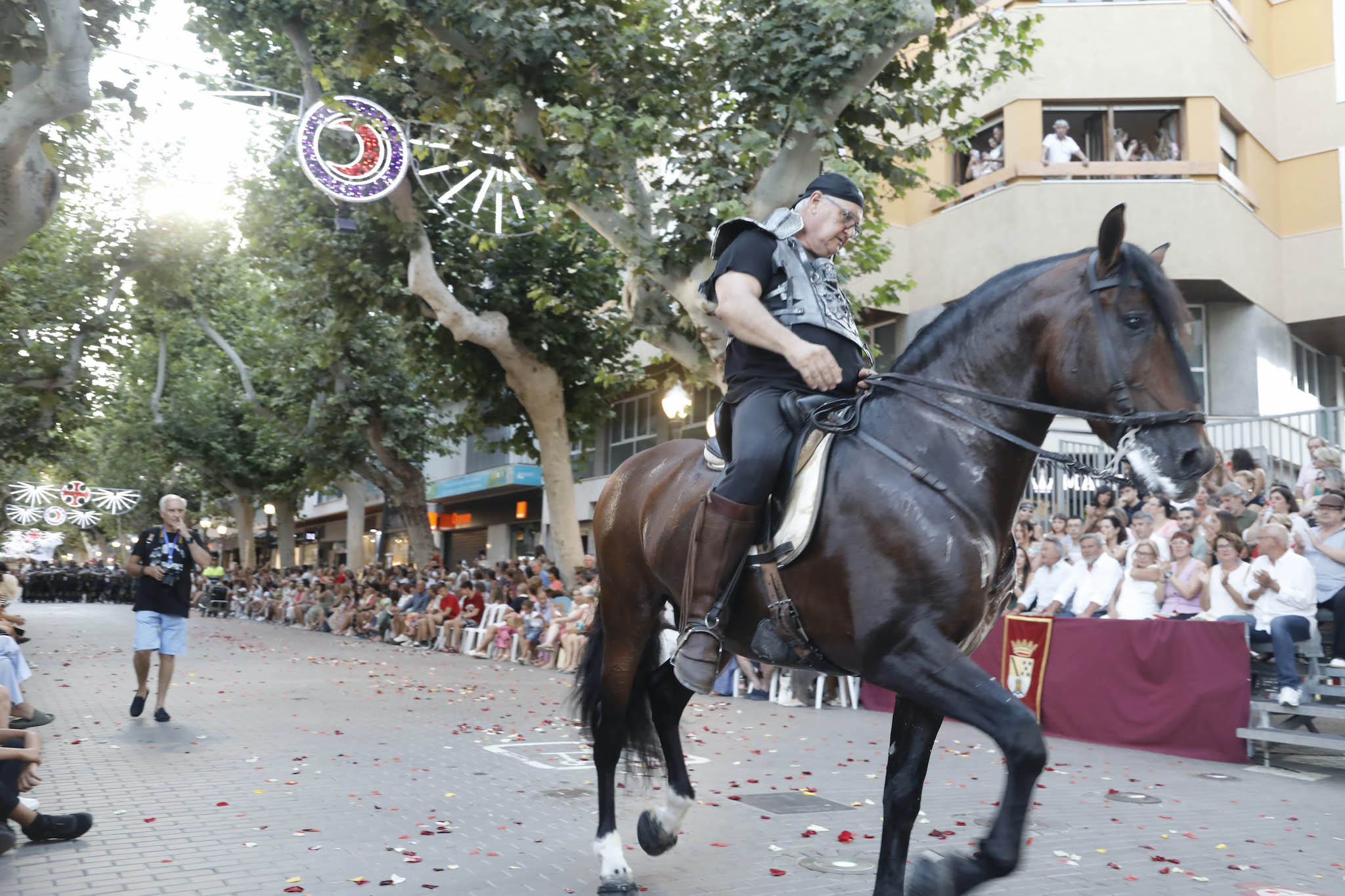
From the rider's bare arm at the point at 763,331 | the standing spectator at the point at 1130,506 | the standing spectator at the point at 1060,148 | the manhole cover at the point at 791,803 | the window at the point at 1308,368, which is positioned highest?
the standing spectator at the point at 1060,148

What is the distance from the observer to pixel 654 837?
4836 mm

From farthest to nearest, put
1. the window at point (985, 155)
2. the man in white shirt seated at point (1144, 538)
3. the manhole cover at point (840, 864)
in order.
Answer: the window at point (985, 155)
the man in white shirt seated at point (1144, 538)
the manhole cover at point (840, 864)

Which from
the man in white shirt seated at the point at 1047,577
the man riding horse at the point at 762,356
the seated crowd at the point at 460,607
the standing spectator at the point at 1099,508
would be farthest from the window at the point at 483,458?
the man riding horse at the point at 762,356

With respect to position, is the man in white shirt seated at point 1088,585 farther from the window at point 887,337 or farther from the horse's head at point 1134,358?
the window at point 887,337

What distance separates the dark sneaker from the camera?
5.29m

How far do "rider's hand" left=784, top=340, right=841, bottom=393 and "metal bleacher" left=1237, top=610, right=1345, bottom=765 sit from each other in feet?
21.4

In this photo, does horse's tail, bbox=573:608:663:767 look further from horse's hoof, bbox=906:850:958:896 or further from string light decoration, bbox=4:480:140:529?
string light decoration, bbox=4:480:140:529

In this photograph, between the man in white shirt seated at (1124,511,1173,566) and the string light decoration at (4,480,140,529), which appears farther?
the string light decoration at (4,480,140,529)

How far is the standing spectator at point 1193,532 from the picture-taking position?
10.2 meters

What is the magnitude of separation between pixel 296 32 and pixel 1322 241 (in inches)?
836

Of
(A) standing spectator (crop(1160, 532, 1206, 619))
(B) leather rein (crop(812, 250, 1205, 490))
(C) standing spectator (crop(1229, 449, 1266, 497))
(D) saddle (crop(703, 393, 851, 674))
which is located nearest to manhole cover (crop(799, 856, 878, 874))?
(D) saddle (crop(703, 393, 851, 674))

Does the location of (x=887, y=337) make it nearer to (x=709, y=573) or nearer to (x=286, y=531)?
(x=709, y=573)

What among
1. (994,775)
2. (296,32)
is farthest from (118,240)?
(994,775)

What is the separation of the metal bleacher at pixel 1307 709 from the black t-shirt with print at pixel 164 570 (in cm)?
936
